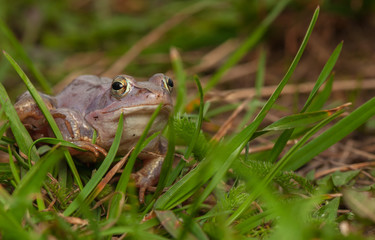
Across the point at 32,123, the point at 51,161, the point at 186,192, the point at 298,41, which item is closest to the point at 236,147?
the point at 186,192

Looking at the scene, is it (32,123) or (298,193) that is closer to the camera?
(298,193)

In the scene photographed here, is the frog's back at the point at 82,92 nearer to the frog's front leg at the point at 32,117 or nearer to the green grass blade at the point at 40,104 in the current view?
the frog's front leg at the point at 32,117

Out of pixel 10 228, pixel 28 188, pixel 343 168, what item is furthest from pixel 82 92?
pixel 343 168

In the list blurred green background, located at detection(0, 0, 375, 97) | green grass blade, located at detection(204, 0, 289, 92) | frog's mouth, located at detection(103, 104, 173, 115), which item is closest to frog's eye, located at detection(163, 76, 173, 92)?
frog's mouth, located at detection(103, 104, 173, 115)

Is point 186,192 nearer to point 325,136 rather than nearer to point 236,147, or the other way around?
point 236,147

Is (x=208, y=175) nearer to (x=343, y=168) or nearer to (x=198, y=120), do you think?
(x=198, y=120)
